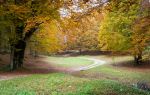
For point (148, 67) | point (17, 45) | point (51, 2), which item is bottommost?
point (148, 67)

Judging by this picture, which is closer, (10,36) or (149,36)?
(149,36)

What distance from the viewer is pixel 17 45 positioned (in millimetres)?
32281

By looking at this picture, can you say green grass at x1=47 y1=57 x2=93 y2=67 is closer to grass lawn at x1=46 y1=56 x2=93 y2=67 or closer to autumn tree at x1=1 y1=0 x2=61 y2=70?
grass lawn at x1=46 y1=56 x2=93 y2=67

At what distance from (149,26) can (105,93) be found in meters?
4.41

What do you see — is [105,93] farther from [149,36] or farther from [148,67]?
[148,67]

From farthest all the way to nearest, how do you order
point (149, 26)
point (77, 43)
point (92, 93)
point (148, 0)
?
point (77, 43)
point (149, 26)
point (92, 93)
point (148, 0)

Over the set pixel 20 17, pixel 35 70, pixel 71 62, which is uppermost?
pixel 20 17

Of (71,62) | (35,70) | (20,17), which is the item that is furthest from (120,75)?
(71,62)

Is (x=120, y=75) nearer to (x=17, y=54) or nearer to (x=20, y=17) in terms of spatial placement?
(x=17, y=54)

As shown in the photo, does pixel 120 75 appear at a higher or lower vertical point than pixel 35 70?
lower

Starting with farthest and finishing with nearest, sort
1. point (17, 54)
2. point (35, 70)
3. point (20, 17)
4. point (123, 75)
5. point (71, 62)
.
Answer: point (71, 62)
point (123, 75)
point (35, 70)
point (17, 54)
point (20, 17)

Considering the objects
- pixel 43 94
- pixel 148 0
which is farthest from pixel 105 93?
pixel 148 0

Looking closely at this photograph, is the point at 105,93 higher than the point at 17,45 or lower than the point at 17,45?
lower

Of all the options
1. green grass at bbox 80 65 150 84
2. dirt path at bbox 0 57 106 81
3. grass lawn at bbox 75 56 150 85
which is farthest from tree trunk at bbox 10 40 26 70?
green grass at bbox 80 65 150 84
